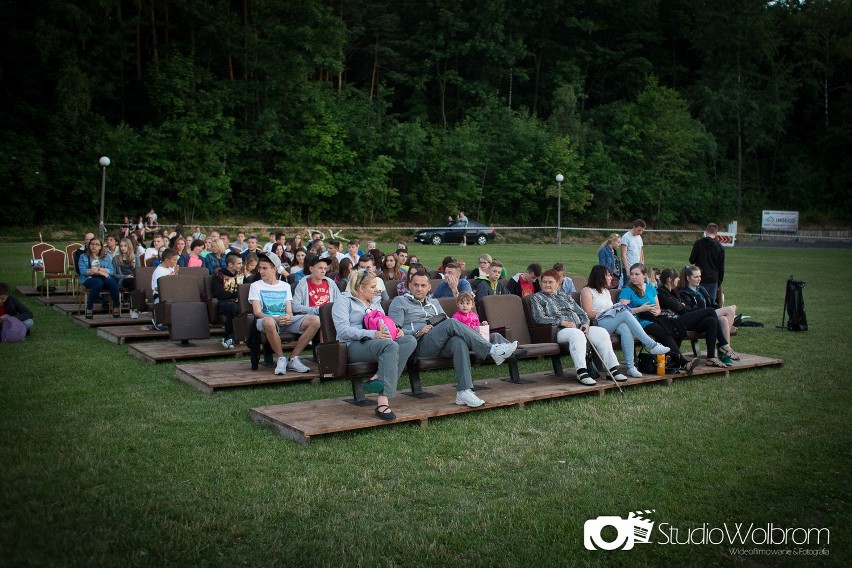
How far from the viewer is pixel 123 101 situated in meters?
39.4

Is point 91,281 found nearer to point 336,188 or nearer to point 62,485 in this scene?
point 62,485

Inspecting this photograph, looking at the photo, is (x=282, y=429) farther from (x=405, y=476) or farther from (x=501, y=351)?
(x=501, y=351)

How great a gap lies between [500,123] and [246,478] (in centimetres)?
4512

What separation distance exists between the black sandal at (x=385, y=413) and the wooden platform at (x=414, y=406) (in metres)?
0.04

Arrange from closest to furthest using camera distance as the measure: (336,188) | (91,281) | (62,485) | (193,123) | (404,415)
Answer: (62,485) → (404,415) → (91,281) → (193,123) → (336,188)

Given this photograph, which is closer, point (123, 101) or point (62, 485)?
point (62, 485)

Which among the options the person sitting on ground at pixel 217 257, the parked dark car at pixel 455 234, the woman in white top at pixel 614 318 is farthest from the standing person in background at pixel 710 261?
the parked dark car at pixel 455 234

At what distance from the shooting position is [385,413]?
20.8 ft

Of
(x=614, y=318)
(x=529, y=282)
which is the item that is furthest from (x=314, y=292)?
(x=614, y=318)

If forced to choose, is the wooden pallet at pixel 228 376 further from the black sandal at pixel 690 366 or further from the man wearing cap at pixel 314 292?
the black sandal at pixel 690 366

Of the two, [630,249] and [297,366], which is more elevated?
[630,249]

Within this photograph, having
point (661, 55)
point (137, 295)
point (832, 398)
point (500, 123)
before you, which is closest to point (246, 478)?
point (832, 398)

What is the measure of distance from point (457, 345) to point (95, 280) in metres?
8.40

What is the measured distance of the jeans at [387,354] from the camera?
21.6 feet
